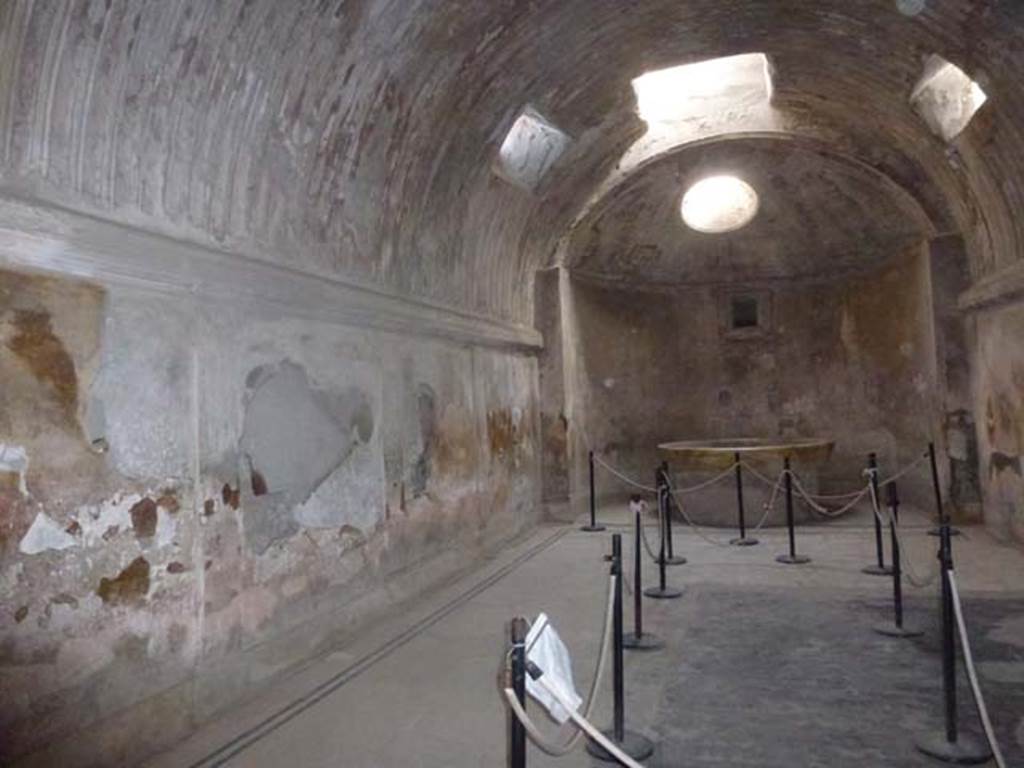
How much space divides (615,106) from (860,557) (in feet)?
20.9

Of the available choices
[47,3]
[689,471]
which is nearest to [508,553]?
[689,471]

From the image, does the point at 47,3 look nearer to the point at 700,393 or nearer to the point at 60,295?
the point at 60,295

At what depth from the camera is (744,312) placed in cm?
1499

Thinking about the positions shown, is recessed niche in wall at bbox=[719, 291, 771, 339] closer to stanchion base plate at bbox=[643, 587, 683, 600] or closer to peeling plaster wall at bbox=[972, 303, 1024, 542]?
peeling plaster wall at bbox=[972, 303, 1024, 542]

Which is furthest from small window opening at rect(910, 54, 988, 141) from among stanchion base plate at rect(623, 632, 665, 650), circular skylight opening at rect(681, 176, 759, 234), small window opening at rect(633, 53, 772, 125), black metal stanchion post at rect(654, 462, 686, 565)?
stanchion base plate at rect(623, 632, 665, 650)

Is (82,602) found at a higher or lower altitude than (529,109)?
lower

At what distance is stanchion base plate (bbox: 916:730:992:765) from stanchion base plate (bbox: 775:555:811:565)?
471 cm

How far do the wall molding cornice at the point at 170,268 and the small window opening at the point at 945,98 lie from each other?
6274mm

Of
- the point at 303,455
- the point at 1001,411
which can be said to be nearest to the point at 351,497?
the point at 303,455

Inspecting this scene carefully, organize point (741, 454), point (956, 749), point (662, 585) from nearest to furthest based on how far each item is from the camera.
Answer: point (956, 749), point (662, 585), point (741, 454)

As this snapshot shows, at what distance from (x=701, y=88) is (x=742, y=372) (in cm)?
563

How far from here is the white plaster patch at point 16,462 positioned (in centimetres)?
363

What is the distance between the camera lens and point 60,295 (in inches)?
157

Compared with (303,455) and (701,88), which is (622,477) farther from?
(701,88)
